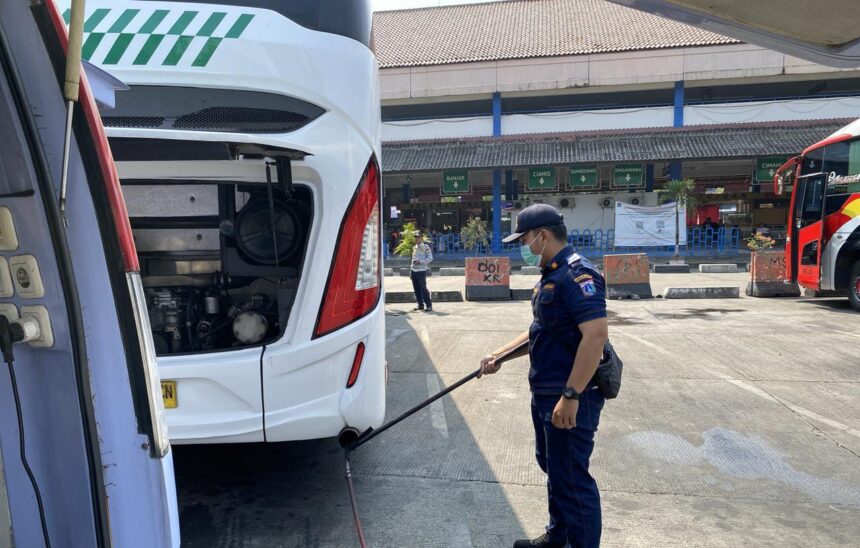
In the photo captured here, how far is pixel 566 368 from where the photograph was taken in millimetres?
2498

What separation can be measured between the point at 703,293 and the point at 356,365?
36.8 feet

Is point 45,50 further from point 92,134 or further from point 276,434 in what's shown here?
point 276,434

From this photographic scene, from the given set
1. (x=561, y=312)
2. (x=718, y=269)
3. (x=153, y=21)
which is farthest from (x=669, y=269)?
(x=153, y=21)

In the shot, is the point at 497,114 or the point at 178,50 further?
the point at 497,114

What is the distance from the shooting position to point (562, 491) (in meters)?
2.48

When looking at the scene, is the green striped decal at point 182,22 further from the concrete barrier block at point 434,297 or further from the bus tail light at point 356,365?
the concrete barrier block at point 434,297

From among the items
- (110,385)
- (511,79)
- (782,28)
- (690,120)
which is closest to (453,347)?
(782,28)

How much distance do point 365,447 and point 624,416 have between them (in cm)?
229

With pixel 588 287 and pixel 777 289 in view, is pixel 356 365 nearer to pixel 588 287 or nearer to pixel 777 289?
pixel 588 287

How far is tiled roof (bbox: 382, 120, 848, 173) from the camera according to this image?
19.9 meters

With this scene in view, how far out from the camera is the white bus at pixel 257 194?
8.21 feet

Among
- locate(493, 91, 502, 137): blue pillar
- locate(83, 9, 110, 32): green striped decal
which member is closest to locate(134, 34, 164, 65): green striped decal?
locate(83, 9, 110, 32): green striped decal

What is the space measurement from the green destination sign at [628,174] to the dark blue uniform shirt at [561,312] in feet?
66.8

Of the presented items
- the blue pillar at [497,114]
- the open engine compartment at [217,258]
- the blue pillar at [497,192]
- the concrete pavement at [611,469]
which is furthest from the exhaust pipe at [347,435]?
the blue pillar at [497,114]
